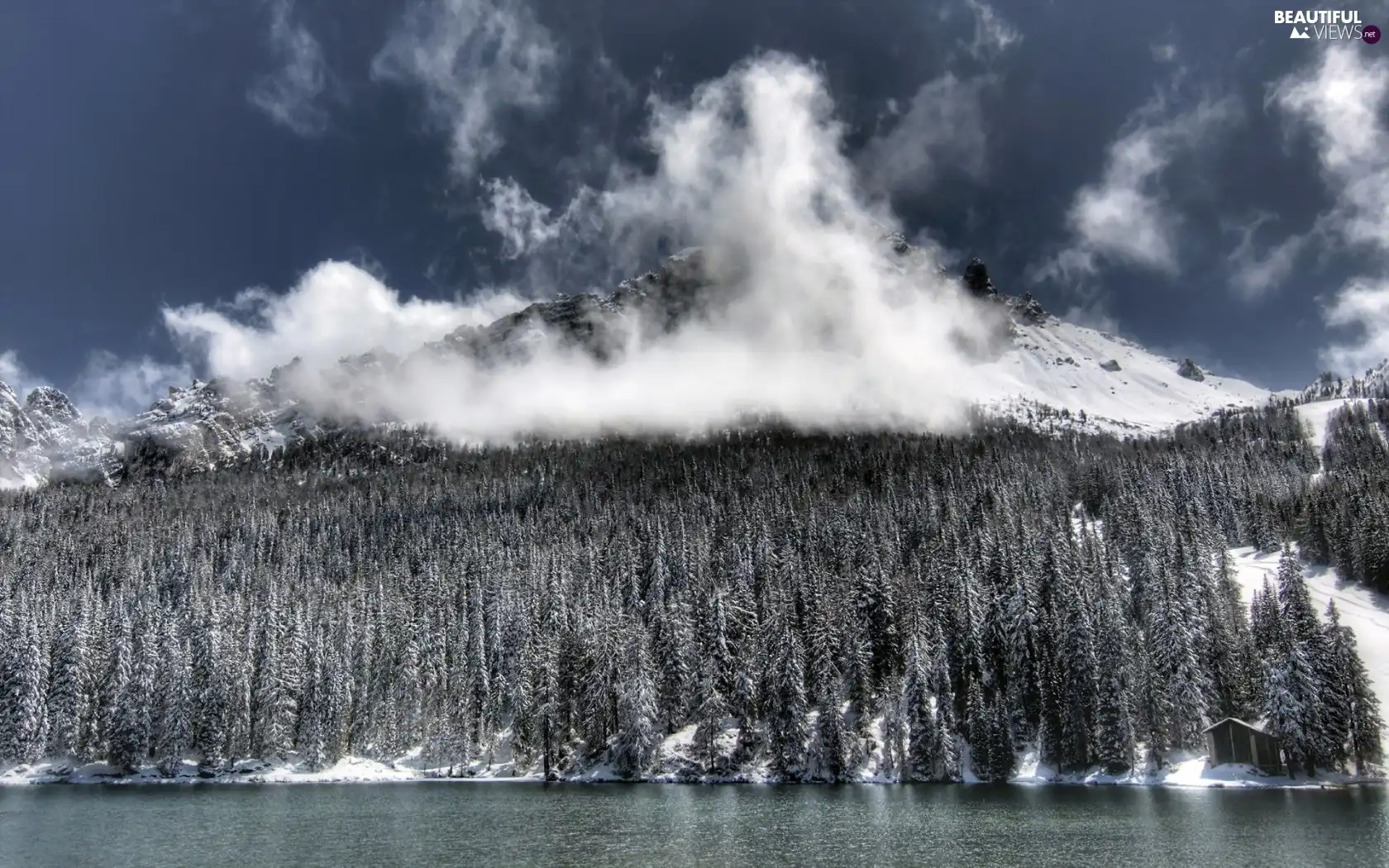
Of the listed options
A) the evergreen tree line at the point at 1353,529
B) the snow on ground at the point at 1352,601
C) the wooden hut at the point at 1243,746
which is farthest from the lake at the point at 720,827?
the evergreen tree line at the point at 1353,529

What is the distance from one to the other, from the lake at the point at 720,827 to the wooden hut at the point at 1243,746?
20.9 ft

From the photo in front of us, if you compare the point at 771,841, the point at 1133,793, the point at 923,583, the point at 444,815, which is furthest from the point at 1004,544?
the point at 444,815

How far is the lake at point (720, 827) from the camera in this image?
4675 cm

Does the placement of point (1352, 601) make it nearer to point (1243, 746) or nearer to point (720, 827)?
point (1243, 746)

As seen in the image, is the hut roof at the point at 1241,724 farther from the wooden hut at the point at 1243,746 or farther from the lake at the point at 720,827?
the lake at the point at 720,827

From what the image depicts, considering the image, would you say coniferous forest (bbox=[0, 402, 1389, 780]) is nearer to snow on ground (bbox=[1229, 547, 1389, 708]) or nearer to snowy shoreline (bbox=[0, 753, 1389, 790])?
snowy shoreline (bbox=[0, 753, 1389, 790])

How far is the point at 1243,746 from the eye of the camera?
80250mm

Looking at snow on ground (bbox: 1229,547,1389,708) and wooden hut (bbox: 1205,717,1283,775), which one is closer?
wooden hut (bbox: 1205,717,1283,775)

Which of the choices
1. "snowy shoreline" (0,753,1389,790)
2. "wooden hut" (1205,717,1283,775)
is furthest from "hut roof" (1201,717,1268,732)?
"snowy shoreline" (0,753,1389,790)

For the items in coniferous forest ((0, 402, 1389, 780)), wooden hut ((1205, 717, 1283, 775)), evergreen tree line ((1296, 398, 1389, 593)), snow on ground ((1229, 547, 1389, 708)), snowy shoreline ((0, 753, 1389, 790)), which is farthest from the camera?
evergreen tree line ((1296, 398, 1389, 593))

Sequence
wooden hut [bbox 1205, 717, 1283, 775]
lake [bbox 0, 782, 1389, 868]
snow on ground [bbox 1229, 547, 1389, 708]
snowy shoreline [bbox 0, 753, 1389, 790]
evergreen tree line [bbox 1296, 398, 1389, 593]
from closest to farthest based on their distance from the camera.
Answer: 1. lake [bbox 0, 782, 1389, 868]
2. snowy shoreline [bbox 0, 753, 1389, 790]
3. wooden hut [bbox 1205, 717, 1283, 775]
4. snow on ground [bbox 1229, 547, 1389, 708]
5. evergreen tree line [bbox 1296, 398, 1389, 593]

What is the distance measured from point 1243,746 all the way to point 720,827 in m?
54.6

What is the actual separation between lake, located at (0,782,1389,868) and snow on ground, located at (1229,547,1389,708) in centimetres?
3005

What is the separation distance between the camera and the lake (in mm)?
46750
